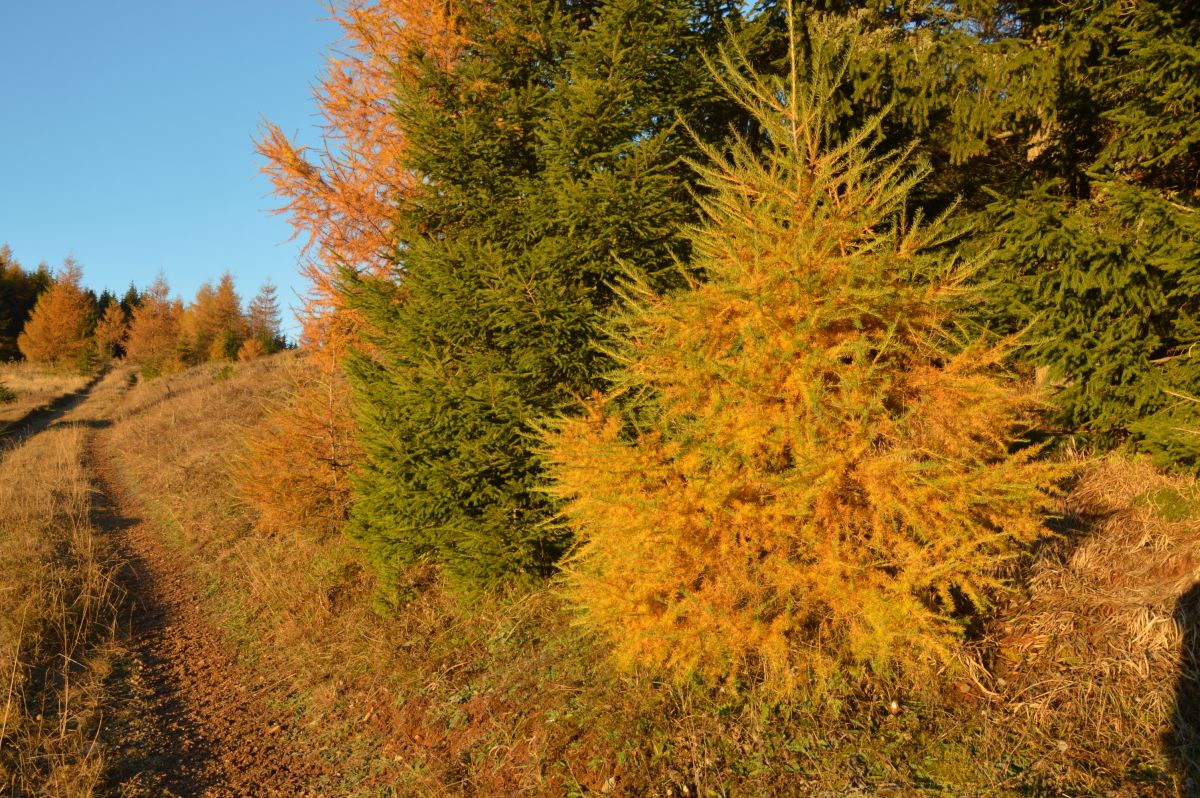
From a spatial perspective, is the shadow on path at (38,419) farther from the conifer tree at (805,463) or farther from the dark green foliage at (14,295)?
the dark green foliage at (14,295)

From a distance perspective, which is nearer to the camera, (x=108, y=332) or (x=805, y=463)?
(x=805, y=463)

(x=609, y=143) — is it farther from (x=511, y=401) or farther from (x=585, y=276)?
(x=511, y=401)

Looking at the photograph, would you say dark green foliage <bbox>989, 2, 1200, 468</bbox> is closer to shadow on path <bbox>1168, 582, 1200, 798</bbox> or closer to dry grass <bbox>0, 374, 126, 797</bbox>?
shadow on path <bbox>1168, 582, 1200, 798</bbox>

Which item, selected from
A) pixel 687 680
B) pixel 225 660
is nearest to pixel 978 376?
pixel 687 680

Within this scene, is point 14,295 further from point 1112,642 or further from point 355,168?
point 1112,642

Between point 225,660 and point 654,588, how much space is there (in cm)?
600

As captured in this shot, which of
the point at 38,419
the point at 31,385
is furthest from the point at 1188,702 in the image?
the point at 31,385

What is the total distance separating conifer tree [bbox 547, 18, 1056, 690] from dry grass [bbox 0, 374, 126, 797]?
4506 millimetres

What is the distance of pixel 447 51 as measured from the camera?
970 centimetres

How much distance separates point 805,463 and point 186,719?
6.27 m

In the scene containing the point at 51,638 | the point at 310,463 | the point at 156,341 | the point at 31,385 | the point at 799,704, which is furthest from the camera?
the point at 156,341

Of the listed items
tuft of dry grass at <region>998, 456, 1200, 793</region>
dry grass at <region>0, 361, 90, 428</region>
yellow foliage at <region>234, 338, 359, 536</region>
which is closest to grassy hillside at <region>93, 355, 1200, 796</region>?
tuft of dry grass at <region>998, 456, 1200, 793</region>

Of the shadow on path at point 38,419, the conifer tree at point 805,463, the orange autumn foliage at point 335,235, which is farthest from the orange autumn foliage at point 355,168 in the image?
the shadow on path at point 38,419

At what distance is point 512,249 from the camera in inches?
268
